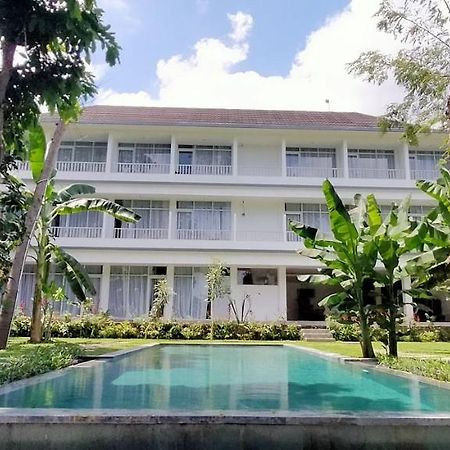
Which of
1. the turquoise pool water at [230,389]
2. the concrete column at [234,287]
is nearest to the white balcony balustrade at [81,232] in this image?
the concrete column at [234,287]

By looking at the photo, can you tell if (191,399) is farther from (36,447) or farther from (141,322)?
(141,322)

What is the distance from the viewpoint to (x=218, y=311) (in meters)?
26.0

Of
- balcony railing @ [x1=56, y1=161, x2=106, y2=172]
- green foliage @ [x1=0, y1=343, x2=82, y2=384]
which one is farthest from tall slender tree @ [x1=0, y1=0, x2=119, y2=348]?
balcony railing @ [x1=56, y1=161, x2=106, y2=172]

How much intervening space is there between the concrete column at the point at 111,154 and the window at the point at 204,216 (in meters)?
4.29

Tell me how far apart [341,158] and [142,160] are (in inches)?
456

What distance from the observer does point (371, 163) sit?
93.7 ft

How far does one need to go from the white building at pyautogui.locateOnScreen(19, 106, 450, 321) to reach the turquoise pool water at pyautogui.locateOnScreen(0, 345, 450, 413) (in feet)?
44.6

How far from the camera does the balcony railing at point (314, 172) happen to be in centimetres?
2769

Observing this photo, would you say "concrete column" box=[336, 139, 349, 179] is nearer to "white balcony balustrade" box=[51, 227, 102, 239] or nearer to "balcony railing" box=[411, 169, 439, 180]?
"balcony railing" box=[411, 169, 439, 180]

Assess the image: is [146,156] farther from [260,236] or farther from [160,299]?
[160,299]

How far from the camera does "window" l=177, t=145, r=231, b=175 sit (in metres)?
27.8

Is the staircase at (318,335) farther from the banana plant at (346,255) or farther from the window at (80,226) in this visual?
the window at (80,226)

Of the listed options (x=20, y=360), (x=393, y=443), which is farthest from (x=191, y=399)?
(x=20, y=360)

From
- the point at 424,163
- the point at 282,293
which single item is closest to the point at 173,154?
the point at 282,293
